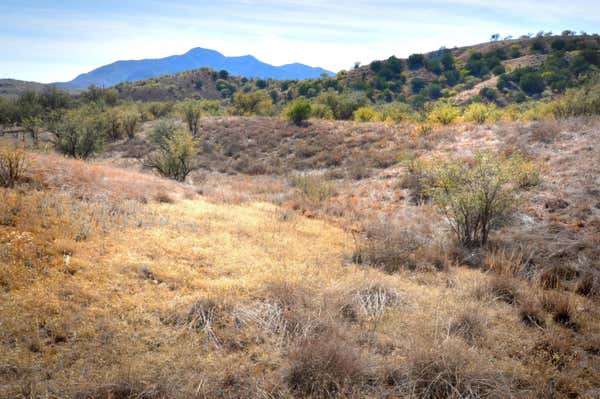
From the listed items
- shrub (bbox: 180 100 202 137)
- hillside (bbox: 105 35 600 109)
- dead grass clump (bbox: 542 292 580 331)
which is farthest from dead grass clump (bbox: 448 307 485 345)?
hillside (bbox: 105 35 600 109)

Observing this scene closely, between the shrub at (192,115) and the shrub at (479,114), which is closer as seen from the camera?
the shrub at (479,114)

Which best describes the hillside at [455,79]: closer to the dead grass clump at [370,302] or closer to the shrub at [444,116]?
the shrub at [444,116]

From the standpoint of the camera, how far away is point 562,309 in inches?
205

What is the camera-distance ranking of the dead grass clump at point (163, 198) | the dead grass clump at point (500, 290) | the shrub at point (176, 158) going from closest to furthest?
the dead grass clump at point (500, 290) → the dead grass clump at point (163, 198) → the shrub at point (176, 158)

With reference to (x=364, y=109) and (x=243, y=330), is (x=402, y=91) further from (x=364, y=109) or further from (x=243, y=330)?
(x=243, y=330)

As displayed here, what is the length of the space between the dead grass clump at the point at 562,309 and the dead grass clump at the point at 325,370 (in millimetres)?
3477

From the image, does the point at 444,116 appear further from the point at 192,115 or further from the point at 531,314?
the point at 192,115

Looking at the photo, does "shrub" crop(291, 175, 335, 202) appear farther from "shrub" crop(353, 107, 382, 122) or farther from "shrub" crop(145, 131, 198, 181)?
"shrub" crop(353, 107, 382, 122)

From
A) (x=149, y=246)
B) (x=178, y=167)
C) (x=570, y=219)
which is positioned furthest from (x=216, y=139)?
(x=570, y=219)

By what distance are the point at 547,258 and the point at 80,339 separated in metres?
8.38

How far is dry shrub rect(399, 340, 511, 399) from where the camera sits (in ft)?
12.0

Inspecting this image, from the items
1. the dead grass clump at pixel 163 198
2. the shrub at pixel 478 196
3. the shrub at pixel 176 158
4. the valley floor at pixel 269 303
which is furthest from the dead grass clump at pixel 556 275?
the shrub at pixel 176 158

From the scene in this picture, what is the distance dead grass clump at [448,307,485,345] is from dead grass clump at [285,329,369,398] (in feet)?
5.41

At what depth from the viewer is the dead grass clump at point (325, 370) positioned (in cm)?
362
